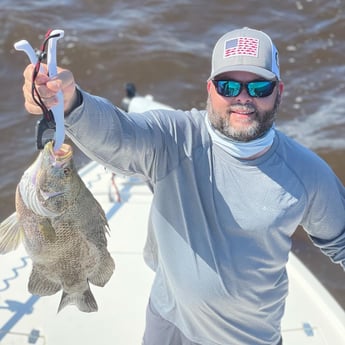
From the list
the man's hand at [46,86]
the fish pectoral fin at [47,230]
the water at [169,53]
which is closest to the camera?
the man's hand at [46,86]

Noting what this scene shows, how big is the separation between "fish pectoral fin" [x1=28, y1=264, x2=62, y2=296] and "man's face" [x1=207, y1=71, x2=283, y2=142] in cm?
89

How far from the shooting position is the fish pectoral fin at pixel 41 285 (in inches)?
81.8

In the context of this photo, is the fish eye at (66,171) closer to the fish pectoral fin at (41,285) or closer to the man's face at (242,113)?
the fish pectoral fin at (41,285)

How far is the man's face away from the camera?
2.10 m

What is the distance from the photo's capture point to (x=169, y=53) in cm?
893

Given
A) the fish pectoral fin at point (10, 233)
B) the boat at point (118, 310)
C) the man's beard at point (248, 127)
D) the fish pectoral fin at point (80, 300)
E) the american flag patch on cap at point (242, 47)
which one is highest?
the american flag patch on cap at point (242, 47)

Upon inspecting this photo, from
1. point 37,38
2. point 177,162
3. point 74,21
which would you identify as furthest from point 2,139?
point 177,162

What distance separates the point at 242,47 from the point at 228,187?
1.82 ft

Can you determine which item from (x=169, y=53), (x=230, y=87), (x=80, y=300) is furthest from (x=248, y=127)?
(x=169, y=53)

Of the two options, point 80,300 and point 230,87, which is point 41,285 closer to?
point 80,300

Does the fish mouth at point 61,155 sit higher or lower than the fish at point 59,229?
higher

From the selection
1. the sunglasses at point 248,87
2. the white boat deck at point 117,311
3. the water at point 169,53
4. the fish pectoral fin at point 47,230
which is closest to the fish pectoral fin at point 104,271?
the fish pectoral fin at point 47,230

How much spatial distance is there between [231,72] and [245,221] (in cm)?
59

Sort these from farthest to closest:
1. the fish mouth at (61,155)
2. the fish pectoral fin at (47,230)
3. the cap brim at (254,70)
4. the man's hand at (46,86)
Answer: the cap brim at (254,70)
the fish pectoral fin at (47,230)
the fish mouth at (61,155)
the man's hand at (46,86)
